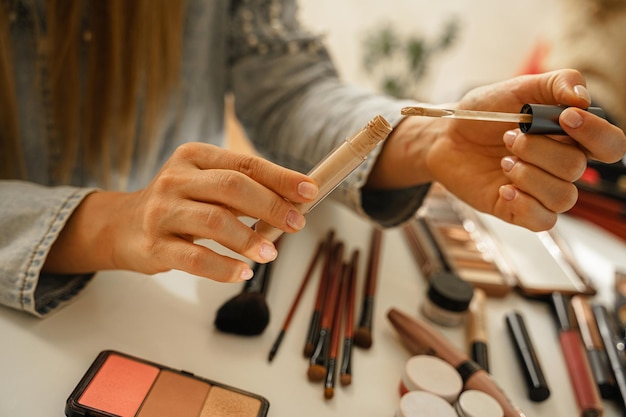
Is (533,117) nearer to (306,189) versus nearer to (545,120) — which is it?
(545,120)

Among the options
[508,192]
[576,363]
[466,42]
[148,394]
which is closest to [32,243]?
[148,394]

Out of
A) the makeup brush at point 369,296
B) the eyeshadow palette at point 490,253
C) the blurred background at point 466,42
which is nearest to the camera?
the makeup brush at point 369,296

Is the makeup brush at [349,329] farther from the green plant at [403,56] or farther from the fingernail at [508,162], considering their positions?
the green plant at [403,56]

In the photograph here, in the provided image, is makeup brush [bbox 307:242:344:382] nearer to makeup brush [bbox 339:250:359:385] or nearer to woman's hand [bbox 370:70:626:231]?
makeup brush [bbox 339:250:359:385]

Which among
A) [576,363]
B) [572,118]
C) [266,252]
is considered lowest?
[576,363]

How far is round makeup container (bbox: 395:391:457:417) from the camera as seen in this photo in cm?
32

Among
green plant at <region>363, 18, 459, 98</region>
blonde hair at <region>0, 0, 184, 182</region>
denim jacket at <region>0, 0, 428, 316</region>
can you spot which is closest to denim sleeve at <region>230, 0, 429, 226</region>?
denim jacket at <region>0, 0, 428, 316</region>

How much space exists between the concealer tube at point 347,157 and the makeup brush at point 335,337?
0.12 meters

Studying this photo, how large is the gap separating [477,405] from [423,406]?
39 mm

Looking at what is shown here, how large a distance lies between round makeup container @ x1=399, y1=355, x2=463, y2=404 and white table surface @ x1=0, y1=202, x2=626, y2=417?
23 millimetres

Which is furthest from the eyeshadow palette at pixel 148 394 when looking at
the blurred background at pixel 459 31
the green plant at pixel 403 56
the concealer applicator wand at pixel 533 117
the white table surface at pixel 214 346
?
the blurred background at pixel 459 31

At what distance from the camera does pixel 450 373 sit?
1.17 feet

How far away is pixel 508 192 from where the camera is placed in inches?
14.4

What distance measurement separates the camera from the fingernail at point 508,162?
1.19 ft
